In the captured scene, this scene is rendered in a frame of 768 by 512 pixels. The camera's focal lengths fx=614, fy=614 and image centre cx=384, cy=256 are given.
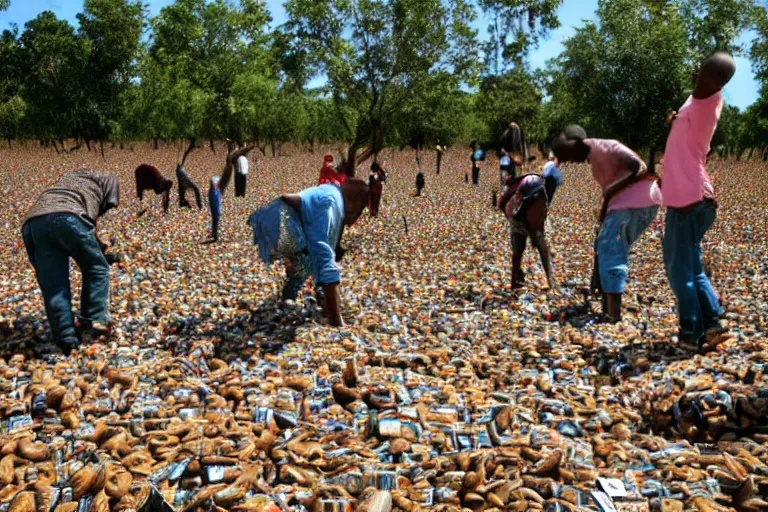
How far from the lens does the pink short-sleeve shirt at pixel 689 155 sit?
459 cm

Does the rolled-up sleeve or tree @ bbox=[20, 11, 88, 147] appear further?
tree @ bbox=[20, 11, 88, 147]

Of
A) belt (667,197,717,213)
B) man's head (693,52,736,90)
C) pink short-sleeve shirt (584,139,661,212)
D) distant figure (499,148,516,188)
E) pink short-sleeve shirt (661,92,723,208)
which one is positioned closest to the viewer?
man's head (693,52,736,90)

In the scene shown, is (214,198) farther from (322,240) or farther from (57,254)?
(322,240)

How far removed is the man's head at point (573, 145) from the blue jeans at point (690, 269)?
1204mm

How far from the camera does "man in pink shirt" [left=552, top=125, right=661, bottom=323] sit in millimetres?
5551

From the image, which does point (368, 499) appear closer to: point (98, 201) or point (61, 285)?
point (61, 285)

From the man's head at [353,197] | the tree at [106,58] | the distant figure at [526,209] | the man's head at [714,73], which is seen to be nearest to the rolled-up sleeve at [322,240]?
the man's head at [353,197]

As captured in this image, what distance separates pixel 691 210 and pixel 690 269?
0.47 metres

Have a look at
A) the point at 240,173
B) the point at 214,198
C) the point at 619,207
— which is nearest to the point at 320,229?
the point at 619,207

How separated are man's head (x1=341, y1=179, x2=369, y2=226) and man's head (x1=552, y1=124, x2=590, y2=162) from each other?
196cm

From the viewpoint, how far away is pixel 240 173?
17875 millimetres

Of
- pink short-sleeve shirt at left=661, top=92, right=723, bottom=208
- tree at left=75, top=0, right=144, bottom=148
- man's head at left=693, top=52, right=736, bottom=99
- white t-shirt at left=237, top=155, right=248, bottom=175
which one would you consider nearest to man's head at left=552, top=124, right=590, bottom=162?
pink short-sleeve shirt at left=661, top=92, right=723, bottom=208

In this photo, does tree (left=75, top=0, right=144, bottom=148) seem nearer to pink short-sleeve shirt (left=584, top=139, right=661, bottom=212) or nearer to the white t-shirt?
the white t-shirt

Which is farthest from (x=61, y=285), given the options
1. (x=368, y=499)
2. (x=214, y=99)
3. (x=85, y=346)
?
(x=214, y=99)
